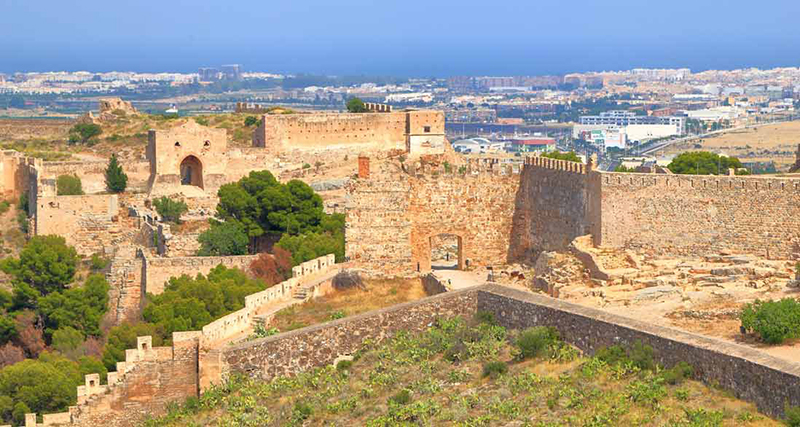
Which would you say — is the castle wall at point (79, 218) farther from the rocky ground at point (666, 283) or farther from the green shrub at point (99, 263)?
the rocky ground at point (666, 283)

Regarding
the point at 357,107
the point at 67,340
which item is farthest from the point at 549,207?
the point at 357,107

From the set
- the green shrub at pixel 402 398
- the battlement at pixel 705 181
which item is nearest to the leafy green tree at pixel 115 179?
the battlement at pixel 705 181

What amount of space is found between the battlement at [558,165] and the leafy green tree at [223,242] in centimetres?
805

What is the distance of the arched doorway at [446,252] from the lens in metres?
27.9

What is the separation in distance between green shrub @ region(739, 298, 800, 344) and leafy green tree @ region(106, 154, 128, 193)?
24.4 meters

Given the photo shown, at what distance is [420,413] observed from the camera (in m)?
19.5

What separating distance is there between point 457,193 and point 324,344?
5.63 metres

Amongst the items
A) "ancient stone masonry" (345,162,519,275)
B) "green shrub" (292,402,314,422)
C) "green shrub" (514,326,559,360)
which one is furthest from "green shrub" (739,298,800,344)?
"ancient stone masonry" (345,162,519,275)

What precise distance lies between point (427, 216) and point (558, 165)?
226 centimetres

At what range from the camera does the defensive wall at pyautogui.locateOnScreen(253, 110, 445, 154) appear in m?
45.5

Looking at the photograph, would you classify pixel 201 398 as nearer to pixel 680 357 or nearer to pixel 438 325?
pixel 438 325

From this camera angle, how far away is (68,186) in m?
41.3

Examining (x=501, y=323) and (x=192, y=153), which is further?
(x=192, y=153)

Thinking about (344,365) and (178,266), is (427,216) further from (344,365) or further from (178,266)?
(178,266)
